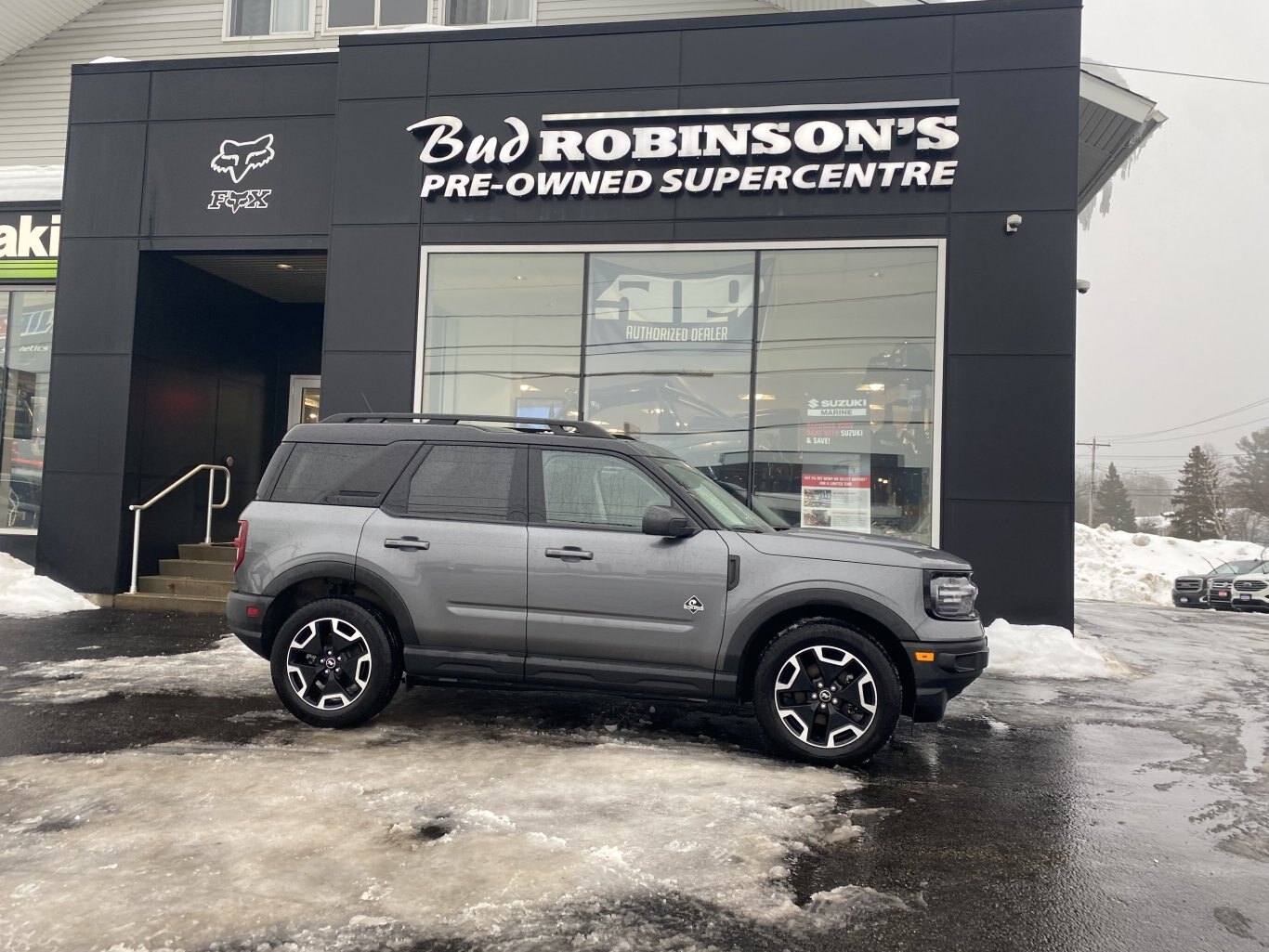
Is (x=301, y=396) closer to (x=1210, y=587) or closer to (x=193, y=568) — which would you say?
(x=193, y=568)

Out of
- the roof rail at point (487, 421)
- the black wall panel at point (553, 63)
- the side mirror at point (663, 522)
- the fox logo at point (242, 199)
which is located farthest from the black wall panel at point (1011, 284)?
the fox logo at point (242, 199)

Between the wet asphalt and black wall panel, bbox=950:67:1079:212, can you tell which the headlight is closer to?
the wet asphalt

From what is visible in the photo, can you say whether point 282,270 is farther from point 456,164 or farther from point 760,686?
point 760,686

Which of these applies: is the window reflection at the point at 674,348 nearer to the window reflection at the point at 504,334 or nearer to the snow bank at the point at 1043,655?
the window reflection at the point at 504,334

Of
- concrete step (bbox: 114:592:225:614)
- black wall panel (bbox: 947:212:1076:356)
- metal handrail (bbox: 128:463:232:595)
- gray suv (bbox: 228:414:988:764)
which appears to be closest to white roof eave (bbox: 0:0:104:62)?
metal handrail (bbox: 128:463:232:595)

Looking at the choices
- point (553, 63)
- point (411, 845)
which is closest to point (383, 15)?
point (553, 63)

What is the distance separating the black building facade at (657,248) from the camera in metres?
9.23

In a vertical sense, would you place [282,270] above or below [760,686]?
above

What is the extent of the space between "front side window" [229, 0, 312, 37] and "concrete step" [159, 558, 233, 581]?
942cm

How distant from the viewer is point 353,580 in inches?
211

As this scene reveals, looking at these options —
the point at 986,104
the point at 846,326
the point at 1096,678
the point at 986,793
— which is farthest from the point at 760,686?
the point at 986,104

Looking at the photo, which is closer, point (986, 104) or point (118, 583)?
point (986, 104)

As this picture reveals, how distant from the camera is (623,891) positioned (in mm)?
3178

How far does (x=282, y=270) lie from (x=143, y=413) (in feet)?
9.04
